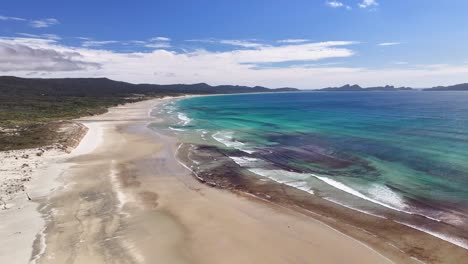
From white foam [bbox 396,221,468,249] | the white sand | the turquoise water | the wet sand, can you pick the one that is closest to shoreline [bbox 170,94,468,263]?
white foam [bbox 396,221,468,249]

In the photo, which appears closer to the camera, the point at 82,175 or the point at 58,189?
the point at 58,189

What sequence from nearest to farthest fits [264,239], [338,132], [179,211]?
[264,239] → [179,211] → [338,132]

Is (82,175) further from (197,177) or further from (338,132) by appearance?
(338,132)

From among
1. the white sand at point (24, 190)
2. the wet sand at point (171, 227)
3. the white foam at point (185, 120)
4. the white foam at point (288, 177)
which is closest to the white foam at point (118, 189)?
the wet sand at point (171, 227)

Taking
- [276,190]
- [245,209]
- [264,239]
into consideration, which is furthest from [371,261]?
[276,190]

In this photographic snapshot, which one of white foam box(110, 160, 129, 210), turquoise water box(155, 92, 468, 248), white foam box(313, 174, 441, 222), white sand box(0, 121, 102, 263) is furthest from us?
turquoise water box(155, 92, 468, 248)

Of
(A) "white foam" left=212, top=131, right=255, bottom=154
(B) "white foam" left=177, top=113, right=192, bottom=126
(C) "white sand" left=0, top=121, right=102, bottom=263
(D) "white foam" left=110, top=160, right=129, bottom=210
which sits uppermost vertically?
(C) "white sand" left=0, top=121, right=102, bottom=263

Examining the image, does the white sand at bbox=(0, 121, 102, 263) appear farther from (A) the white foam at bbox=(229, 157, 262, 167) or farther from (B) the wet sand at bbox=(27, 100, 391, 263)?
(A) the white foam at bbox=(229, 157, 262, 167)

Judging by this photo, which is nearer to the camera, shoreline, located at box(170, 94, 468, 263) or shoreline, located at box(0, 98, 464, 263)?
shoreline, located at box(0, 98, 464, 263)
